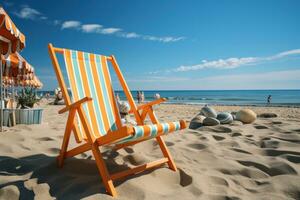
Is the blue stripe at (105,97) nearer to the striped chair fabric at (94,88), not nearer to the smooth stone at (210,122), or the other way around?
the striped chair fabric at (94,88)

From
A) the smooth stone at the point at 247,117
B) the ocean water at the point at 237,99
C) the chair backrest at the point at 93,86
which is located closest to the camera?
the chair backrest at the point at 93,86

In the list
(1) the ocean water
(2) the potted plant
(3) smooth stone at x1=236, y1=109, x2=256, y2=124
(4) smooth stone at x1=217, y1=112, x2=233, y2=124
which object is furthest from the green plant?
(3) smooth stone at x1=236, y1=109, x2=256, y2=124

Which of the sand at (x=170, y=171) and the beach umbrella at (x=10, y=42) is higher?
the beach umbrella at (x=10, y=42)

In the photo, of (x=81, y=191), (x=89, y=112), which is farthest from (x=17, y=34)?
(x=81, y=191)

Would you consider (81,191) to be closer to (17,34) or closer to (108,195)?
(108,195)

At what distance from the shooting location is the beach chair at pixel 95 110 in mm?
1877

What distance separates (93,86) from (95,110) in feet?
0.91

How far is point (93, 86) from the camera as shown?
8.49ft

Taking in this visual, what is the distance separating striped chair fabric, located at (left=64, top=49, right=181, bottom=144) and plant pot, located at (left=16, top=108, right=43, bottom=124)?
2.29 m

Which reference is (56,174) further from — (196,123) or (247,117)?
(247,117)

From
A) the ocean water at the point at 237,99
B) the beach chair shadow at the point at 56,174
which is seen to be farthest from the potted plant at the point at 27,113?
the ocean water at the point at 237,99

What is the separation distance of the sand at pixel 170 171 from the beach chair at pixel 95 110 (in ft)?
0.44

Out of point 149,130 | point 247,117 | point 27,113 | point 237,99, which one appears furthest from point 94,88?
point 237,99

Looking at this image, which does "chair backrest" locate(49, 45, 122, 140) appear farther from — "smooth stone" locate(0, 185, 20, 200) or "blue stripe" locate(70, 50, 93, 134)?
"smooth stone" locate(0, 185, 20, 200)
